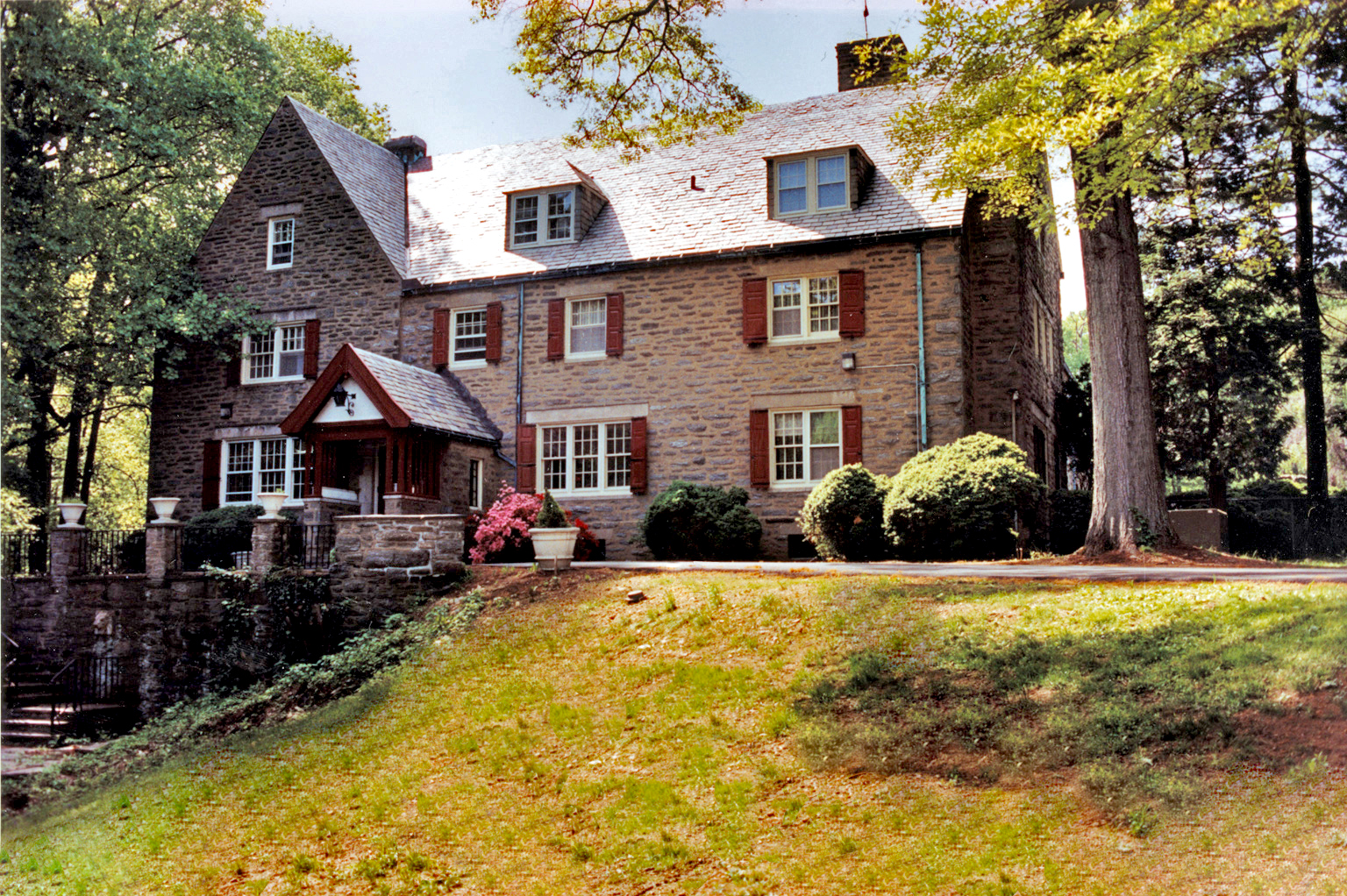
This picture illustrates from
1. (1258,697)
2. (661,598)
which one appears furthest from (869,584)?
(1258,697)

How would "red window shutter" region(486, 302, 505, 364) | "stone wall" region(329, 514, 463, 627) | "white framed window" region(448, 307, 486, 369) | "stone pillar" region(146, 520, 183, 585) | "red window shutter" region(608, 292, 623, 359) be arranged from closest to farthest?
"stone wall" region(329, 514, 463, 627)
"stone pillar" region(146, 520, 183, 585)
"red window shutter" region(608, 292, 623, 359)
"red window shutter" region(486, 302, 505, 364)
"white framed window" region(448, 307, 486, 369)

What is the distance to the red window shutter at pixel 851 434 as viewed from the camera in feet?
52.9

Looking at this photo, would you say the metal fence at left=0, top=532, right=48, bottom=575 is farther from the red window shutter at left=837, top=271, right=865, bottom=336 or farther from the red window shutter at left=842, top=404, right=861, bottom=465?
the red window shutter at left=837, top=271, right=865, bottom=336

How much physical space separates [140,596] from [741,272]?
9868 mm

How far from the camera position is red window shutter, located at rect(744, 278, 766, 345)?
16891 millimetres

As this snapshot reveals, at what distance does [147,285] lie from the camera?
58.5 ft

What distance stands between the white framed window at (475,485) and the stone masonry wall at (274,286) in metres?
2.92

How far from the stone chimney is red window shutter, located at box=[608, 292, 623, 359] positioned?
6.54 metres

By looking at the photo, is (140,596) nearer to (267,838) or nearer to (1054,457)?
(267,838)

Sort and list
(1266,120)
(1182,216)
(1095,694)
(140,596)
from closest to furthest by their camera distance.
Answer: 1. (1095,694)
2. (1266,120)
3. (140,596)
4. (1182,216)

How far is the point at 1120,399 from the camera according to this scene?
11.6m

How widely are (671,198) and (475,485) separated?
236 inches

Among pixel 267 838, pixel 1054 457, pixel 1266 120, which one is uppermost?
pixel 1266 120

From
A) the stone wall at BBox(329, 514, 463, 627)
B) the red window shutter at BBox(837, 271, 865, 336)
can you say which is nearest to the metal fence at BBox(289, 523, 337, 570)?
the stone wall at BBox(329, 514, 463, 627)
